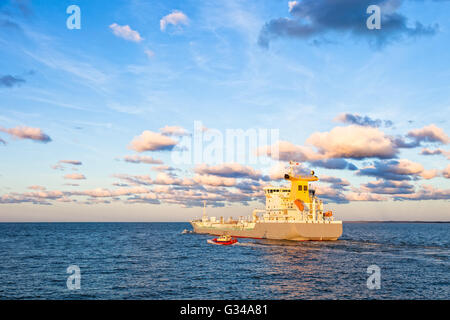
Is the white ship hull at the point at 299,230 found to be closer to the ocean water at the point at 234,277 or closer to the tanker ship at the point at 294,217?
the tanker ship at the point at 294,217

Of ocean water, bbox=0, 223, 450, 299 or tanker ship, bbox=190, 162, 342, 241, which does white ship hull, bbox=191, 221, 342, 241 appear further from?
ocean water, bbox=0, 223, 450, 299

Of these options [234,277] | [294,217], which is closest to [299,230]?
[294,217]

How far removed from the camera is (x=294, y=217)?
92.6 meters

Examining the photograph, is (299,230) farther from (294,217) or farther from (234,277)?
(234,277)

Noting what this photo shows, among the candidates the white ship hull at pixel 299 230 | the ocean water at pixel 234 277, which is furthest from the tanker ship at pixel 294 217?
the ocean water at pixel 234 277

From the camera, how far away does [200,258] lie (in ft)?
204

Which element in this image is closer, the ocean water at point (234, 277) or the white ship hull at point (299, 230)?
the ocean water at point (234, 277)

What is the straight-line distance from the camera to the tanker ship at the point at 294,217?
8719cm

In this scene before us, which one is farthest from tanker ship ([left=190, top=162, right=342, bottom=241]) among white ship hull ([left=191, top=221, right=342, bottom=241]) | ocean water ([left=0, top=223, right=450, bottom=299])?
ocean water ([left=0, top=223, right=450, bottom=299])

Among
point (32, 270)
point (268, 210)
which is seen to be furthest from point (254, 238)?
point (32, 270)

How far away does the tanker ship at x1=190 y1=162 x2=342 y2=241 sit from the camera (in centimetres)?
8719
